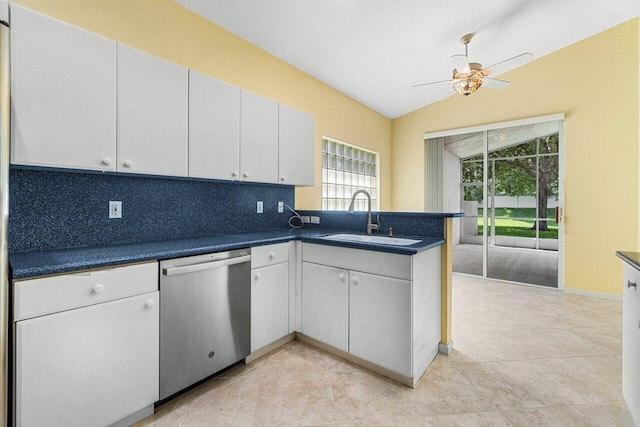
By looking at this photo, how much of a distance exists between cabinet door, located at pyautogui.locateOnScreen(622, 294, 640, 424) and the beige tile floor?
0.80 feet

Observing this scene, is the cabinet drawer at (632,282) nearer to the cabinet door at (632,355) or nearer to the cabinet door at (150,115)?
the cabinet door at (632,355)

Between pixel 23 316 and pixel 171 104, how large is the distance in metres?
1.38

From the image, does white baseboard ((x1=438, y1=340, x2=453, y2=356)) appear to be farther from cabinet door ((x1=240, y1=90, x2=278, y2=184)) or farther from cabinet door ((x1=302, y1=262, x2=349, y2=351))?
cabinet door ((x1=240, y1=90, x2=278, y2=184))

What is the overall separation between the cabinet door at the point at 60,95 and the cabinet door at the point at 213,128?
1.60 feet

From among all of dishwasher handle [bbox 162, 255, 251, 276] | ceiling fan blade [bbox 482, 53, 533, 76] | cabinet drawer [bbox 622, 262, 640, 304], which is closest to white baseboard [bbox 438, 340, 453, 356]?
cabinet drawer [bbox 622, 262, 640, 304]

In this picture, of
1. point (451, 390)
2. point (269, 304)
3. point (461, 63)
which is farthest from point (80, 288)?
point (461, 63)

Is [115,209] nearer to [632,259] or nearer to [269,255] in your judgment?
[269,255]

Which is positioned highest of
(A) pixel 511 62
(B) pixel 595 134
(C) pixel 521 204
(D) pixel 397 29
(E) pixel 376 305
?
(D) pixel 397 29

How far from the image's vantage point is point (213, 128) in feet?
6.98

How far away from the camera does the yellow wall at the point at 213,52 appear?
1923mm

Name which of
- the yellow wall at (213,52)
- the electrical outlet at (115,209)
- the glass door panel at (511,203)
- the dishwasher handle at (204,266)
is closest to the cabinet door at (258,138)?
the yellow wall at (213,52)

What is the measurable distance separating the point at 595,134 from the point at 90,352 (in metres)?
5.53

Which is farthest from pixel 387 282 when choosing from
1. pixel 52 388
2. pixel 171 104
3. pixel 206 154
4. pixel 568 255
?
pixel 568 255

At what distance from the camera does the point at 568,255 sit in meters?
3.91
